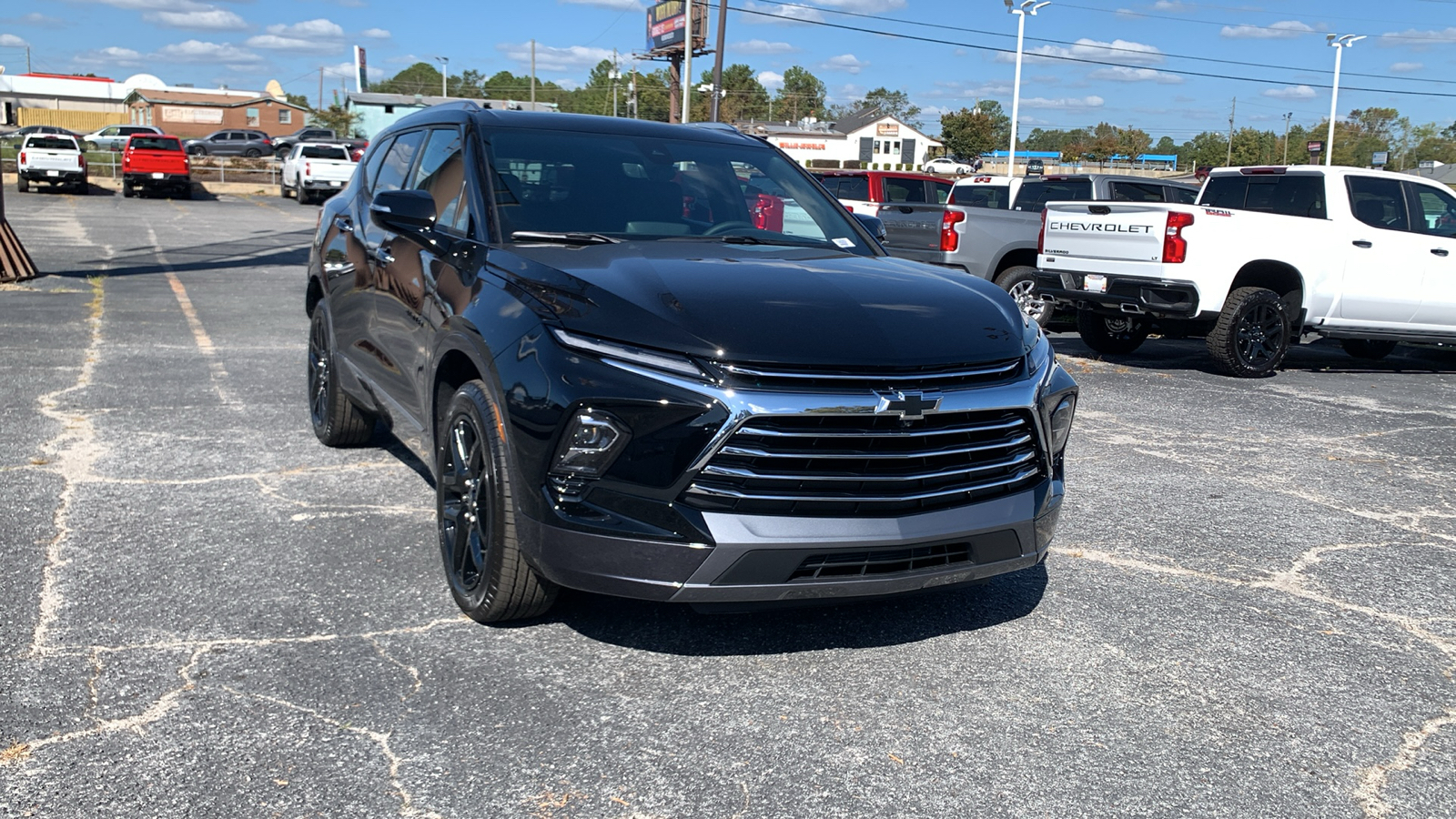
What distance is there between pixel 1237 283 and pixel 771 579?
9.11 m

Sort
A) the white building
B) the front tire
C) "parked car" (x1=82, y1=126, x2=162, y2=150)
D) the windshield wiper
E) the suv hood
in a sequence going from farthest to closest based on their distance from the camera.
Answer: the white building
"parked car" (x1=82, y1=126, x2=162, y2=150)
the front tire
the windshield wiper
the suv hood

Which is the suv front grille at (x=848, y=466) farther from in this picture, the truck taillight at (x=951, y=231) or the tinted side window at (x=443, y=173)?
the truck taillight at (x=951, y=231)

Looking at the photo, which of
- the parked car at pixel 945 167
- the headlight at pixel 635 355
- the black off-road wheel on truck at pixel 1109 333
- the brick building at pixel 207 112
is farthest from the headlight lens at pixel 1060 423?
the brick building at pixel 207 112

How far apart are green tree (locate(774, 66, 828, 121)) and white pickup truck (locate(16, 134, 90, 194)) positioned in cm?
11821

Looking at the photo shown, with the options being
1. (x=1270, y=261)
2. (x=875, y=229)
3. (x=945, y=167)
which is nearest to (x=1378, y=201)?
(x=1270, y=261)

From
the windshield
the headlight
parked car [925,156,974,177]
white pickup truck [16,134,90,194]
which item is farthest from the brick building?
the headlight

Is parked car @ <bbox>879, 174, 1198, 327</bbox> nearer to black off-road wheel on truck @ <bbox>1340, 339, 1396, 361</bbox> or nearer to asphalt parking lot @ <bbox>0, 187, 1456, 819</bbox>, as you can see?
black off-road wheel on truck @ <bbox>1340, 339, 1396, 361</bbox>

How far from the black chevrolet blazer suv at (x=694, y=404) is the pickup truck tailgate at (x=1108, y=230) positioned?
21.9ft

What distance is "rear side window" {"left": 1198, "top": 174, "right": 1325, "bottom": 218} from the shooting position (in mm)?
11219

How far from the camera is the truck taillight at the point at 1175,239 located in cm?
1034

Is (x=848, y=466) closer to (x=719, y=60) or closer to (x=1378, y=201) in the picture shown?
(x=1378, y=201)

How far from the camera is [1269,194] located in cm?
1153

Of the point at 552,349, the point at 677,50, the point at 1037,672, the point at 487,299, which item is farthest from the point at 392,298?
the point at 677,50

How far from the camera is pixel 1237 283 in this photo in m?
11.0
